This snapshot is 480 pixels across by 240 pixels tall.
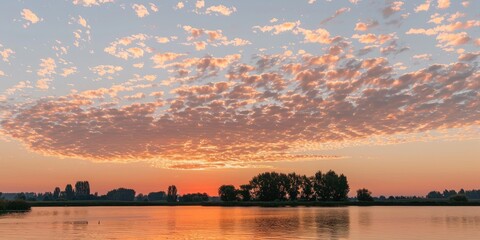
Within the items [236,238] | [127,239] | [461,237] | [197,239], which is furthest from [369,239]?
[127,239]

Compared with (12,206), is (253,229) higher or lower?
lower

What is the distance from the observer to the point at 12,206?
6634 inches

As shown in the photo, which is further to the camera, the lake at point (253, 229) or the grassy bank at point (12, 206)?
the grassy bank at point (12, 206)

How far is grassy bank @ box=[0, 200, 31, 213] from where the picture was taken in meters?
154

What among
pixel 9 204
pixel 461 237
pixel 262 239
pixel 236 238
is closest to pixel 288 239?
pixel 262 239

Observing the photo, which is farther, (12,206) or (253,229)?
(12,206)

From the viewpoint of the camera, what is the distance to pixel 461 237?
202 ft

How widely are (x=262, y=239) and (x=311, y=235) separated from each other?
26.5 ft

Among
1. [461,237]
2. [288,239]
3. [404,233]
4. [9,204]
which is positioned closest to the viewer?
[288,239]

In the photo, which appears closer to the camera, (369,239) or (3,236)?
(369,239)

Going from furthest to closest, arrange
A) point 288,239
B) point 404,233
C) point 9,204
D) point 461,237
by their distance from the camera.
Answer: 1. point 9,204
2. point 404,233
3. point 461,237
4. point 288,239

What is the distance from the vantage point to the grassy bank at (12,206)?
506ft

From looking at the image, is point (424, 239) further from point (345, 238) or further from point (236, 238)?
point (236, 238)

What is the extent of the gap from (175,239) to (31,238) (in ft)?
66.8
